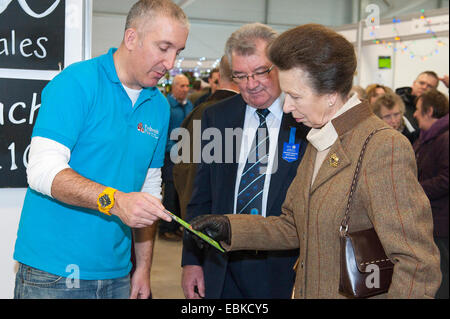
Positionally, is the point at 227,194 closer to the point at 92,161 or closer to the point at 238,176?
the point at 238,176

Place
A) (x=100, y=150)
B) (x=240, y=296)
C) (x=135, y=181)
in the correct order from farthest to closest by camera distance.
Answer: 1. (x=240, y=296)
2. (x=135, y=181)
3. (x=100, y=150)

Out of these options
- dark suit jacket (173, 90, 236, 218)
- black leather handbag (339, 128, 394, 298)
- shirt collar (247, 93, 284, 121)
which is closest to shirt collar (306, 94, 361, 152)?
black leather handbag (339, 128, 394, 298)

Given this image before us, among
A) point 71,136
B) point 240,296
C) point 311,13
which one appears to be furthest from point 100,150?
point 311,13

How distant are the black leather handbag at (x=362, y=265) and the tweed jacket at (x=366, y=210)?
4 cm

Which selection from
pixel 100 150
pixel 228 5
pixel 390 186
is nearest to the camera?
pixel 390 186

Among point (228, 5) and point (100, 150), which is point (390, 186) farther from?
point (228, 5)

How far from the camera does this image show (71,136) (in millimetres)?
1673

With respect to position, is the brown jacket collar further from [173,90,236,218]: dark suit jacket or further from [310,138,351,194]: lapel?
[173,90,236,218]: dark suit jacket

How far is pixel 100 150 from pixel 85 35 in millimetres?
608

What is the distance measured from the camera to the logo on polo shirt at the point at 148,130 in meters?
1.93

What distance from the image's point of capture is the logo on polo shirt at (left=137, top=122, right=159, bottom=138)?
1930 millimetres

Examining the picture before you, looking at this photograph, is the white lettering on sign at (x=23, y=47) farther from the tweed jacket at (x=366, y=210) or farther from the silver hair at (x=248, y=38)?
the tweed jacket at (x=366, y=210)

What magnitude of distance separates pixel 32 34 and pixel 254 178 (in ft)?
3.47

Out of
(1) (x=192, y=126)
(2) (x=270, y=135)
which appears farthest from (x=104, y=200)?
(1) (x=192, y=126)
